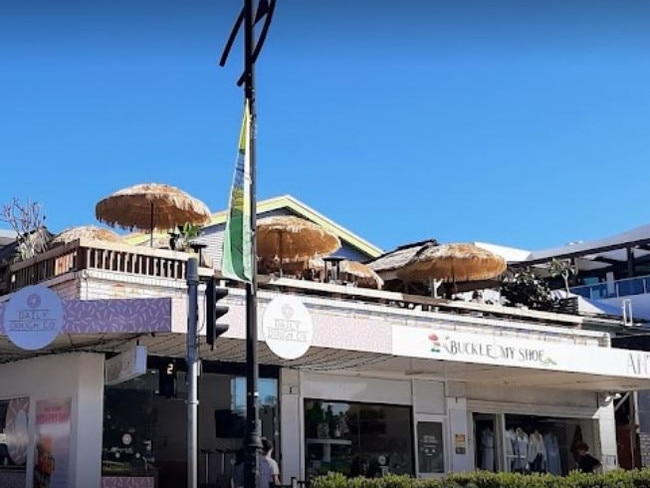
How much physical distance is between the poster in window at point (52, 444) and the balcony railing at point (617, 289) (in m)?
26.8

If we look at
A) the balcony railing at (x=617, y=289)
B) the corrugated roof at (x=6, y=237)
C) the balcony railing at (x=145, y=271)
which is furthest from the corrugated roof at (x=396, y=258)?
the balcony railing at (x=617, y=289)

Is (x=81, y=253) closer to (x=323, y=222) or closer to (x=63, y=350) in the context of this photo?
(x=63, y=350)

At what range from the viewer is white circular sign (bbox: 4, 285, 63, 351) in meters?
14.0

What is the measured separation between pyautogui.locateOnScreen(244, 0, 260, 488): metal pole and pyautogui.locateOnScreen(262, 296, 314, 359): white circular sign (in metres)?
1.70

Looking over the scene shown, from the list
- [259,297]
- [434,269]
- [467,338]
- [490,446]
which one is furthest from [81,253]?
[490,446]

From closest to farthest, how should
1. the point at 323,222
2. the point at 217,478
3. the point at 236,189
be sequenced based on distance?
the point at 236,189 → the point at 217,478 → the point at 323,222

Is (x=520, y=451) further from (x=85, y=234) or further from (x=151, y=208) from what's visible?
(x=85, y=234)

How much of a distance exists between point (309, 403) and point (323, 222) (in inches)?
362

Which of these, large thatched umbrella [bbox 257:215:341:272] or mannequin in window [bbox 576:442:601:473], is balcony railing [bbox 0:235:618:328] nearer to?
large thatched umbrella [bbox 257:215:341:272]

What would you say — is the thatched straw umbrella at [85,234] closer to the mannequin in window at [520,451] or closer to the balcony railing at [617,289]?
the mannequin in window at [520,451]

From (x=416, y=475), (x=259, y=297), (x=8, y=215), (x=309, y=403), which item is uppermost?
(x=8, y=215)

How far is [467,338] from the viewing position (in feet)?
59.5

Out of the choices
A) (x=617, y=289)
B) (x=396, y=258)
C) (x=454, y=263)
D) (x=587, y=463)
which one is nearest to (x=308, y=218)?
(x=396, y=258)

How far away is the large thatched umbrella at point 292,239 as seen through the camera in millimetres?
19328
